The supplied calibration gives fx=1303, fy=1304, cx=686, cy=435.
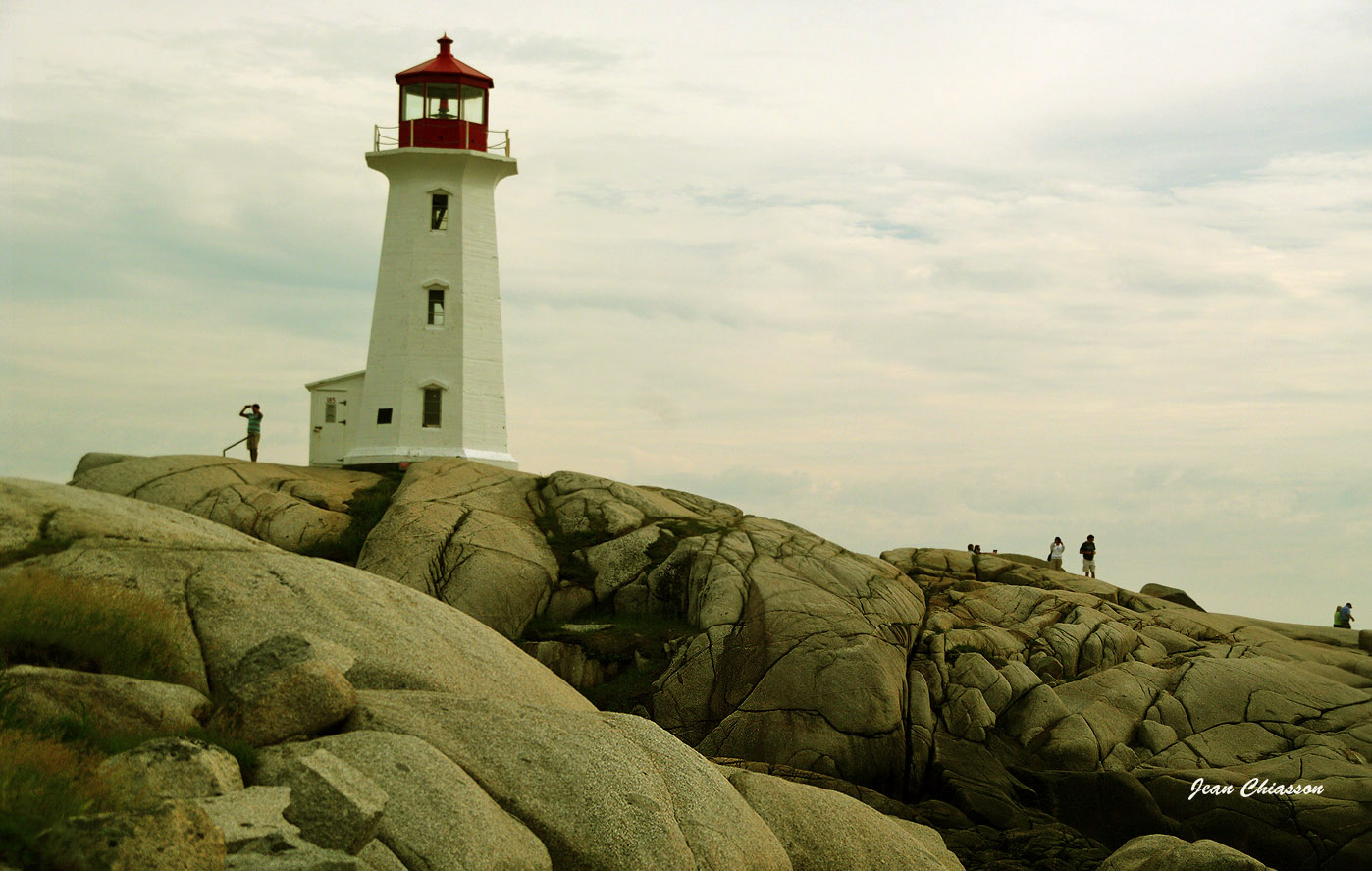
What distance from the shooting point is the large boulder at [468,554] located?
29.3 metres

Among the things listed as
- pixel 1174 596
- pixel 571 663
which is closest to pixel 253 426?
pixel 571 663

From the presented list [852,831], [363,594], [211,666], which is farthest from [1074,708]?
[211,666]

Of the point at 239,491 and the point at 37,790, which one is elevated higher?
the point at 239,491

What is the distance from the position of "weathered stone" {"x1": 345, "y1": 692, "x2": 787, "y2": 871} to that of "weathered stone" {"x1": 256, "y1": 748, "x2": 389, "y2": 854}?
77.4 inches

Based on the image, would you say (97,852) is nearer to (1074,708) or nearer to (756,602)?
(756,602)

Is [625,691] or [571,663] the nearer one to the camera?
[625,691]

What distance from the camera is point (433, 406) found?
127 ft

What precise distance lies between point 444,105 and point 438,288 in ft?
18.8

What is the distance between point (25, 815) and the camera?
9102 mm

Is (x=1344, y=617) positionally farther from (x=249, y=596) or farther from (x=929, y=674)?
(x=249, y=596)

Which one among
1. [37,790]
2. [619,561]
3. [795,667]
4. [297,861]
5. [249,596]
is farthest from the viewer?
[619,561]

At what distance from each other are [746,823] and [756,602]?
13540 millimetres

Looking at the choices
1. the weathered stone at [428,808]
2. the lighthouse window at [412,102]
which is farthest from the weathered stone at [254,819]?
the lighthouse window at [412,102]

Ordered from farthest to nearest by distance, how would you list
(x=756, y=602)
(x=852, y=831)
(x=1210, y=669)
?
(x=1210, y=669) < (x=756, y=602) < (x=852, y=831)
